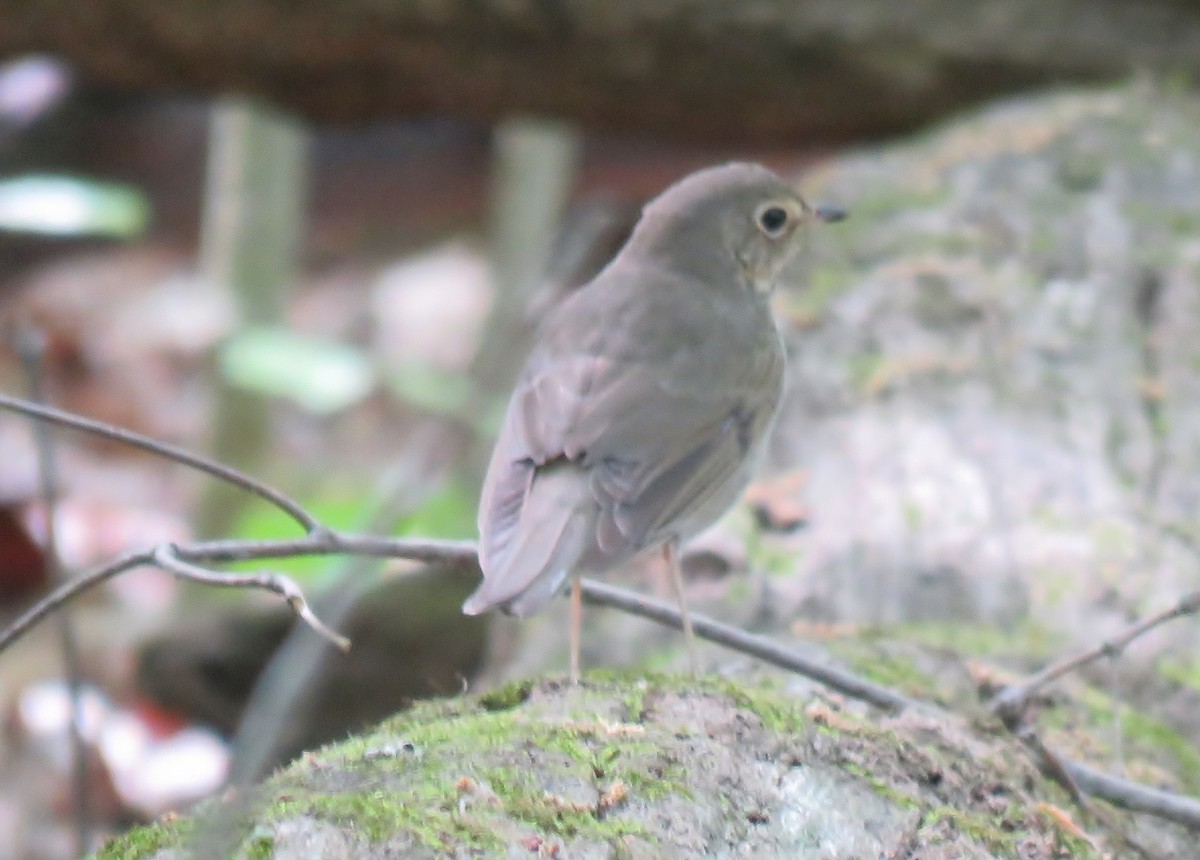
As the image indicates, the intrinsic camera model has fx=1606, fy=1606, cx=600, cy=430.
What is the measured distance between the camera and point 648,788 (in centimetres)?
213

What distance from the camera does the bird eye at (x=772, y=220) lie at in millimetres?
3762

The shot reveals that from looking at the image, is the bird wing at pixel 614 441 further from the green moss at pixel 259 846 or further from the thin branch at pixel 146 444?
the green moss at pixel 259 846

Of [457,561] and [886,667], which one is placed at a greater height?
[457,561]

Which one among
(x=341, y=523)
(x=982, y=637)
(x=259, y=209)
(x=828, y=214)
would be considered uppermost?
(x=828, y=214)

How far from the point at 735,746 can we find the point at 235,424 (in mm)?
5042

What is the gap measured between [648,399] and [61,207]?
1.23m

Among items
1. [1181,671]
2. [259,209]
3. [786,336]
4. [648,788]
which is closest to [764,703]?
[648,788]

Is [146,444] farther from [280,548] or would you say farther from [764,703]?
[764,703]

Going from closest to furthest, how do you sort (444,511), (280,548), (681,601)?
(280,548) < (681,601) < (444,511)

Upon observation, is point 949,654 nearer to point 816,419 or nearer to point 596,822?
point 816,419

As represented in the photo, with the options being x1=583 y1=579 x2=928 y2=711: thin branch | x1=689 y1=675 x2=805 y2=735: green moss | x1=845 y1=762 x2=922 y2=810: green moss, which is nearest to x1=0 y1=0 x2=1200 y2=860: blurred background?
x1=583 y1=579 x2=928 y2=711: thin branch

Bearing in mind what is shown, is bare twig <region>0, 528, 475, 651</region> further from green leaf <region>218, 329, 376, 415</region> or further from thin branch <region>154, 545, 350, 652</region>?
green leaf <region>218, 329, 376, 415</region>

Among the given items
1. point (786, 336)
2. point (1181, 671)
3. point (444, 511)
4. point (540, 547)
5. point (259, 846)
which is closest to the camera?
point (259, 846)

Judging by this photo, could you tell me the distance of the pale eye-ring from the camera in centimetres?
376
